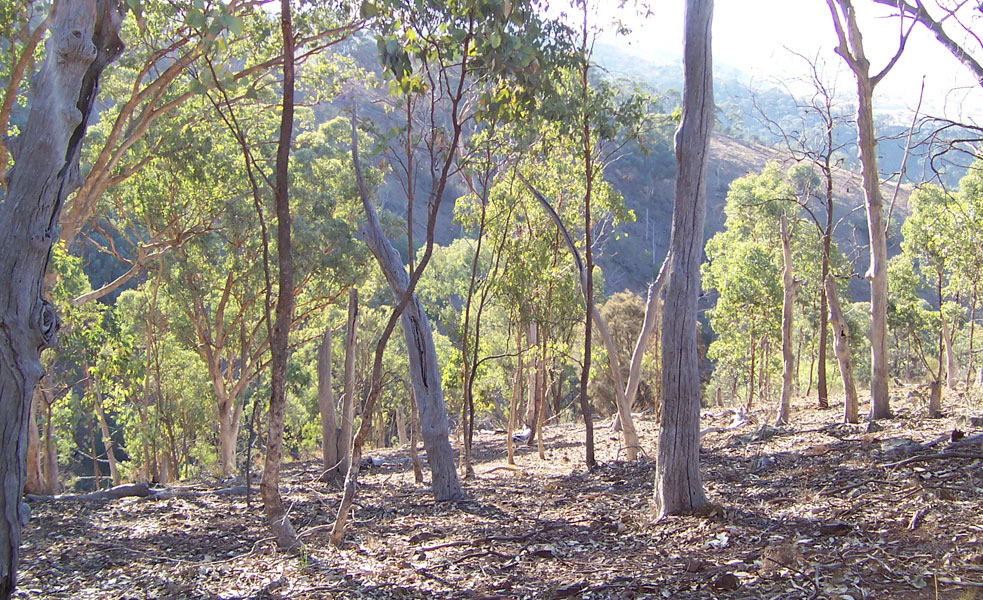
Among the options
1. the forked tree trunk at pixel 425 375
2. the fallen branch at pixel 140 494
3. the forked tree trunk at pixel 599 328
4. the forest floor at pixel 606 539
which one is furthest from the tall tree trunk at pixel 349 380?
the forked tree trunk at pixel 599 328

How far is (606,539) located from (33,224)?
417 cm

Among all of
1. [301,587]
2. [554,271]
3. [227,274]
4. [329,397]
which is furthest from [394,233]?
[301,587]

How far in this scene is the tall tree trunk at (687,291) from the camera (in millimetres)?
5156

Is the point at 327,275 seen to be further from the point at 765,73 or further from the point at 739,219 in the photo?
the point at 739,219

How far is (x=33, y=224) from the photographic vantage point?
3713 millimetres

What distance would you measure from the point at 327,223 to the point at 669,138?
48089mm

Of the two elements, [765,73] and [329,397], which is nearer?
[329,397]

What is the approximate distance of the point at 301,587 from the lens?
4309mm

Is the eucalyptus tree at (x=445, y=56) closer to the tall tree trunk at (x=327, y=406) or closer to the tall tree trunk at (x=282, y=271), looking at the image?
the tall tree trunk at (x=282, y=271)

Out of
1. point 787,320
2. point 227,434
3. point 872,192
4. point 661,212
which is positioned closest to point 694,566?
point 872,192

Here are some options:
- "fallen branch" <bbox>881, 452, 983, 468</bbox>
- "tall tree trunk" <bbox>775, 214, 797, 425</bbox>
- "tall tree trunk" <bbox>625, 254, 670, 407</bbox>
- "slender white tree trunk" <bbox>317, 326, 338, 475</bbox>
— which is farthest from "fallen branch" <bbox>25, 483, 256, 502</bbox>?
"tall tree trunk" <bbox>775, 214, 797, 425</bbox>

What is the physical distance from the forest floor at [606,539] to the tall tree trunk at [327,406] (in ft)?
3.02

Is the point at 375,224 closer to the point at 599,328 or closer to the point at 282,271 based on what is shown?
the point at 282,271

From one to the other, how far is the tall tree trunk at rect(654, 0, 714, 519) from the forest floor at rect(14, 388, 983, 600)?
1.15 ft
